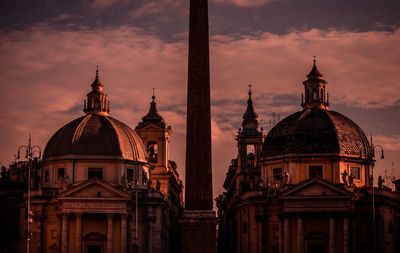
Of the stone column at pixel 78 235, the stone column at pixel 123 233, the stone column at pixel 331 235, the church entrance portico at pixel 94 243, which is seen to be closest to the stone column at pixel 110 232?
the church entrance portico at pixel 94 243

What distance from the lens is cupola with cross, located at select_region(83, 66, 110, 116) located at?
4109 inches

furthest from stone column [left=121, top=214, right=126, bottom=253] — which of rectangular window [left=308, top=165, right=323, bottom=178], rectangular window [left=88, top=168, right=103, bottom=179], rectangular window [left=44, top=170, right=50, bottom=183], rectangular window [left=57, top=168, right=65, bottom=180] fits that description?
rectangular window [left=308, top=165, right=323, bottom=178]

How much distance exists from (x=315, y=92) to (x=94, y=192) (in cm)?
2441

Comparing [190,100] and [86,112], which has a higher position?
[86,112]

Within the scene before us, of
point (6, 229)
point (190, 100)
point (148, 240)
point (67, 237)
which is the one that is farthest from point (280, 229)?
point (190, 100)

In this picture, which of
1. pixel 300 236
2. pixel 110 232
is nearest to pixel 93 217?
pixel 110 232

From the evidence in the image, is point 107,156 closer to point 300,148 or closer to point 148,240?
point 148,240

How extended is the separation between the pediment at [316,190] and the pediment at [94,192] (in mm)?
A: 15374

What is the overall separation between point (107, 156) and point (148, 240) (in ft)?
29.7

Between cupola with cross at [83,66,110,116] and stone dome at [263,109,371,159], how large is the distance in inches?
687

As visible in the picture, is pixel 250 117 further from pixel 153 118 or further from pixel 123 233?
pixel 123 233

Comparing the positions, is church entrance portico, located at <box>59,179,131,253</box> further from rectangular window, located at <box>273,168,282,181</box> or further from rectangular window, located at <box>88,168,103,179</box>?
rectangular window, located at <box>273,168,282,181</box>

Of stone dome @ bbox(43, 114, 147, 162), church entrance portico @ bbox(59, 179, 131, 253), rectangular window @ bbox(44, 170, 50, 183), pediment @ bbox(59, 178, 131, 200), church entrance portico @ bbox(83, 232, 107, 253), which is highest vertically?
stone dome @ bbox(43, 114, 147, 162)

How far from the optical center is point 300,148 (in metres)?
98.3
